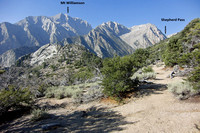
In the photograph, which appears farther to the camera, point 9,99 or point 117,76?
point 117,76

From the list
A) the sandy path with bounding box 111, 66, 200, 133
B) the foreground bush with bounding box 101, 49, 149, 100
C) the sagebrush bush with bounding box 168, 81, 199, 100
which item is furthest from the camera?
the foreground bush with bounding box 101, 49, 149, 100

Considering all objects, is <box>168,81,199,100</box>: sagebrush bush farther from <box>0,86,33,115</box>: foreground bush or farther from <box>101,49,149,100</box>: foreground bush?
<box>0,86,33,115</box>: foreground bush

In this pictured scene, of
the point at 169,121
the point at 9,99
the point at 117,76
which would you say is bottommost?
the point at 169,121

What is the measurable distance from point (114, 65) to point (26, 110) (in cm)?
878

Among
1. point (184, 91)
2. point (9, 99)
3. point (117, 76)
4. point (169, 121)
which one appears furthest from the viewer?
point (117, 76)

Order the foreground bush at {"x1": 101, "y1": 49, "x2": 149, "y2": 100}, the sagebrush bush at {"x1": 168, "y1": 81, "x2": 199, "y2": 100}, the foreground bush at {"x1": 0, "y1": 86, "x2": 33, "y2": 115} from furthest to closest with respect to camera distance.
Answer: the foreground bush at {"x1": 101, "y1": 49, "x2": 149, "y2": 100} < the foreground bush at {"x1": 0, "y1": 86, "x2": 33, "y2": 115} < the sagebrush bush at {"x1": 168, "y1": 81, "x2": 199, "y2": 100}

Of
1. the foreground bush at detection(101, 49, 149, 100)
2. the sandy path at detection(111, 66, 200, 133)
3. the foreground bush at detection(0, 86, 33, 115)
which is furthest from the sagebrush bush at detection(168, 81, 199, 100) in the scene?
the foreground bush at detection(0, 86, 33, 115)

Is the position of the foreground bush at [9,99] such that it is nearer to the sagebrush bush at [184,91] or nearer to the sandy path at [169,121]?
the sandy path at [169,121]

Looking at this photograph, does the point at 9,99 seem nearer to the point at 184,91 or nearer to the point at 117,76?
the point at 117,76

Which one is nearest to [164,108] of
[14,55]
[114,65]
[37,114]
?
[114,65]

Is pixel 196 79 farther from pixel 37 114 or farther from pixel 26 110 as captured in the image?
pixel 26 110

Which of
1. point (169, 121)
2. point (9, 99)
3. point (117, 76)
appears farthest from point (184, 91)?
point (9, 99)

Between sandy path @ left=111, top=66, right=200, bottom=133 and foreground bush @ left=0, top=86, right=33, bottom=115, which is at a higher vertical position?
foreground bush @ left=0, top=86, right=33, bottom=115

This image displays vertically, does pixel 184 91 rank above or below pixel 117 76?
below
